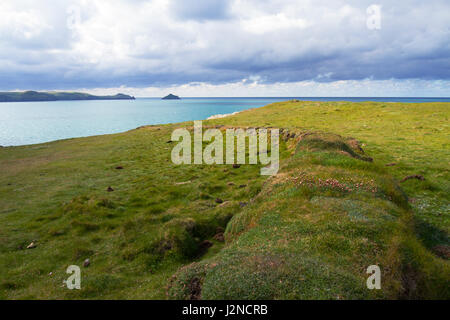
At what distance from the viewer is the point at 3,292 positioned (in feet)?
36.6

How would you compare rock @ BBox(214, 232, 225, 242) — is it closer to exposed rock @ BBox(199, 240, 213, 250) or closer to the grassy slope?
exposed rock @ BBox(199, 240, 213, 250)

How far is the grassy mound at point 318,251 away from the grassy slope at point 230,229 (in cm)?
4

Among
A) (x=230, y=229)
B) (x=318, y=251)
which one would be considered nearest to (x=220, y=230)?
(x=230, y=229)

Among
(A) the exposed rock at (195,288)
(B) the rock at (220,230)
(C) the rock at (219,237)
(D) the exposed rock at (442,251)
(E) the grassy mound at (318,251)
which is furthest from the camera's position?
(B) the rock at (220,230)

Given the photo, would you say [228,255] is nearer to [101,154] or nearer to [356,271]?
[356,271]

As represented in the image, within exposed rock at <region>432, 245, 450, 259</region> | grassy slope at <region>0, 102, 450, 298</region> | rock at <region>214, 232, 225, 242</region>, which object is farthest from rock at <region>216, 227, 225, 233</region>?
exposed rock at <region>432, 245, 450, 259</region>

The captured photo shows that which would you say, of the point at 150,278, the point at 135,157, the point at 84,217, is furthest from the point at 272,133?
the point at 150,278

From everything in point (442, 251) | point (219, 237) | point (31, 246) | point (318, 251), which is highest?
point (318, 251)

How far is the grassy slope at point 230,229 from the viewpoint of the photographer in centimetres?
821

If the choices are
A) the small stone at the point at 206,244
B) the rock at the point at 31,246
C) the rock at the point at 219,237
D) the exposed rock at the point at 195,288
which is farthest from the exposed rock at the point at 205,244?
the rock at the point at 31,246

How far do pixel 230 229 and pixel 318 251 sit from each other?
18.1 feet

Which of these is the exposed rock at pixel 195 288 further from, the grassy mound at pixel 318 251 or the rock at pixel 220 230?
the rock at pixel 220 230

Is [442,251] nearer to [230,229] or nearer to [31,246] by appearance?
[230,229]

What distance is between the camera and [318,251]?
358 inches
